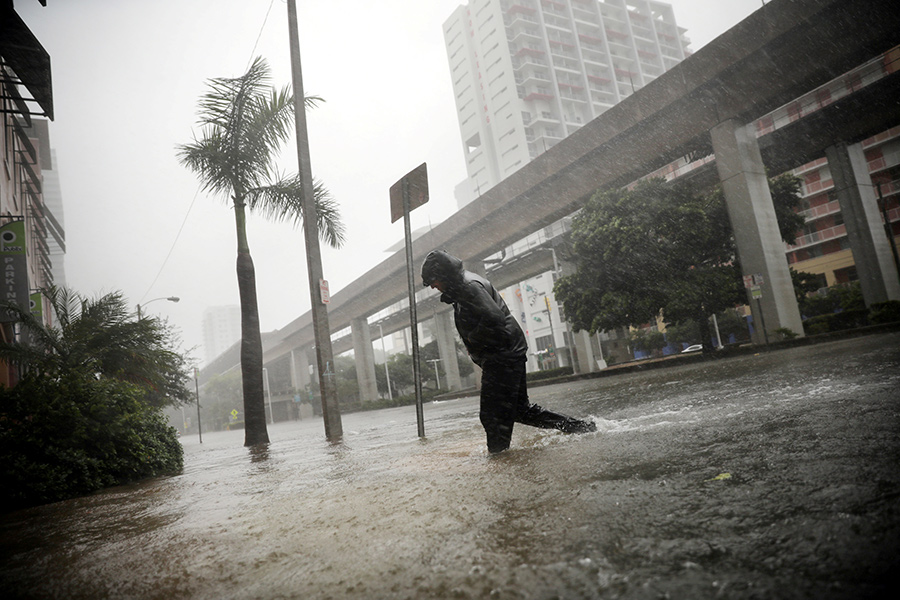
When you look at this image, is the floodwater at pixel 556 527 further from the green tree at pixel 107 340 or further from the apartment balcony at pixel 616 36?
the apartment balcony at pixel 616 36

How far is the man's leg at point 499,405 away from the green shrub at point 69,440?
371 cm

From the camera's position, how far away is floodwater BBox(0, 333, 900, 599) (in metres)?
1.24

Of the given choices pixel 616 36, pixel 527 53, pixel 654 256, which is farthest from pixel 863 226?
pixel 616 36

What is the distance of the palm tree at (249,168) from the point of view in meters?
11.8

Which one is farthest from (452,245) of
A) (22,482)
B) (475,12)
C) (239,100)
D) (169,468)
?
(475,12)

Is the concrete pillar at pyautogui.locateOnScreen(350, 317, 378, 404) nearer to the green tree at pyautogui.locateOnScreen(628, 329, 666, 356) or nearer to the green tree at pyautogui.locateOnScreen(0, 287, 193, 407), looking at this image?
the green tree at pyautogui.locateOnScreen(628, 329, 666, 356)

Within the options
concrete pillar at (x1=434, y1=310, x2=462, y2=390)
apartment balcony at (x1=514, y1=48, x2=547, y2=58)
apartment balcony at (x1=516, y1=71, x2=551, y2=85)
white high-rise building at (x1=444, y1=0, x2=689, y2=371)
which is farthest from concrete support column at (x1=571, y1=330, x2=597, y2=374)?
apartment balcony at (x1=514, y1=48, x2=547, y2=58)

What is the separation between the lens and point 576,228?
873 inches

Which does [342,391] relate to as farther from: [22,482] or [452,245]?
[22,482]

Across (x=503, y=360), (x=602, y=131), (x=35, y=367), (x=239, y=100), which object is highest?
(x=602, y=131)

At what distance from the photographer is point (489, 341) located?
366cm

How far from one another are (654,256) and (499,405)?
713 inches

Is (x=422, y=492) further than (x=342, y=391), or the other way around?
(x=342, y=391)

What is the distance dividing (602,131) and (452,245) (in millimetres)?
12794
